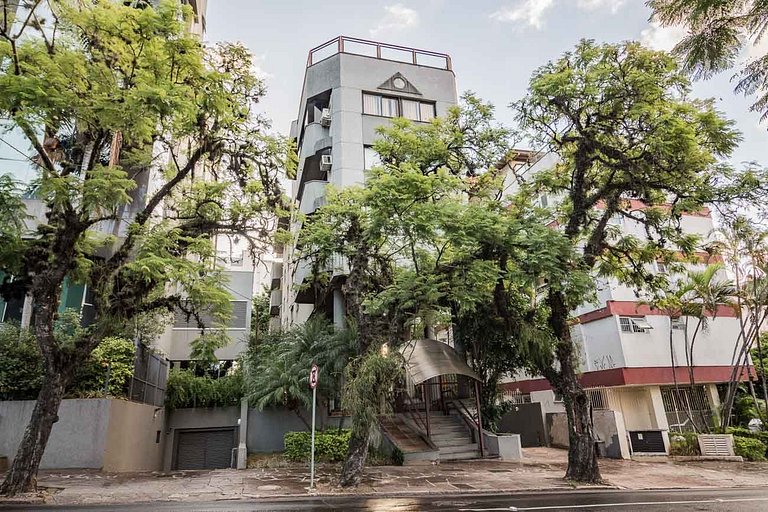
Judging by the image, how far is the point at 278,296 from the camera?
131ft

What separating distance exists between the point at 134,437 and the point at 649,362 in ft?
67.5

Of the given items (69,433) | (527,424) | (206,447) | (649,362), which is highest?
(649,362)

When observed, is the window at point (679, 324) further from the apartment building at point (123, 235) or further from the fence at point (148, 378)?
the fence at point (148, 378)

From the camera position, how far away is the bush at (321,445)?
629 inches

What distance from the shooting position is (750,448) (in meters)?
17.0

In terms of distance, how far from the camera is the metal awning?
598 inches

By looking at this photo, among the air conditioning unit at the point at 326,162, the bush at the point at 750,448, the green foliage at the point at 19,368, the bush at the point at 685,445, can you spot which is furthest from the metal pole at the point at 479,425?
the green foliage at the point at 19,368

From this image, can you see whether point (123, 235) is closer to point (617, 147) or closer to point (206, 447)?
point (206, 447)

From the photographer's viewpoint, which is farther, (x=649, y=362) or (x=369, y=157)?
(x=369, y=157)

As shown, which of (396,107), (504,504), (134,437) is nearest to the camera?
(504,504)

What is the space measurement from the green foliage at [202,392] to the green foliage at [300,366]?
2135mm

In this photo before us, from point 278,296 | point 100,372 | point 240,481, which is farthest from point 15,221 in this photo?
point 278,296

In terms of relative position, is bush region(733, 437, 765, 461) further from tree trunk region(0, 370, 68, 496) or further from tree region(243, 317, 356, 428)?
tree trunk region(0, 370, 68, 496)

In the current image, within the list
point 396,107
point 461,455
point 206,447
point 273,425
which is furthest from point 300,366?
point 396,107
